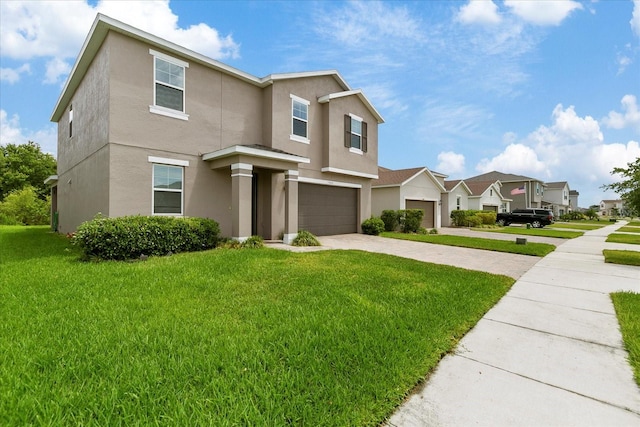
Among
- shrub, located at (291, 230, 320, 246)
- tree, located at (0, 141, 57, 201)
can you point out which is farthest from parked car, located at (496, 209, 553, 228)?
tree, located at (0, 141, 57, 201)

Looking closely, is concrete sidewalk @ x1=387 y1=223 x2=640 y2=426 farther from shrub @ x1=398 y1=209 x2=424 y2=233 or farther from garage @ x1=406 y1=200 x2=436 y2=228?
garage @ x1=406 y1=200 x2=436 y2=228

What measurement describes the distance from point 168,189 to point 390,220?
1305 centimetres

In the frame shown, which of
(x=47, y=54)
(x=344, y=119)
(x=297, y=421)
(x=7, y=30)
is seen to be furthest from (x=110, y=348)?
(x=47, y=54)

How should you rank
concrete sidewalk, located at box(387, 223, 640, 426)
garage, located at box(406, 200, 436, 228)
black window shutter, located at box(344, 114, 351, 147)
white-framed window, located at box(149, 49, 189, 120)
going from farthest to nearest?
garage, located at box(406, 200, 436, 228), black window shutter, located at box(344, 114, 351, 147), white-framed window, located at box(149, 49, 189, 120), concrete sidewalk, located at box(387, 223, 640, 426)

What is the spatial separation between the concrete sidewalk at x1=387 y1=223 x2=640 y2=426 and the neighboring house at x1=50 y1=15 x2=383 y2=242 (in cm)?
810

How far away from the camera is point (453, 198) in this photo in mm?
27812

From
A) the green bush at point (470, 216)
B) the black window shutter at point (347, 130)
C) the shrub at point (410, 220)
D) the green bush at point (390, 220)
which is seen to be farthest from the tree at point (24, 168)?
the green bush at point (470, 216)

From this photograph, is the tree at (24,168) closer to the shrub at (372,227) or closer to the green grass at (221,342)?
the shrub at (372,227)

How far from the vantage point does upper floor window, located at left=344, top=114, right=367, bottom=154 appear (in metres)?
15.4

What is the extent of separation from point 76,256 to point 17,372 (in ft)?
21.7

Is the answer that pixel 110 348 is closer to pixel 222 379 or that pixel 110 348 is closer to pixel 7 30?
pixel 222 379

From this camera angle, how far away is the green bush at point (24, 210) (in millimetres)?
26348

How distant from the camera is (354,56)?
12.5 m

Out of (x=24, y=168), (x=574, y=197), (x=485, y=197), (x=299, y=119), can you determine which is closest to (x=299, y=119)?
(x=299, y=119)
